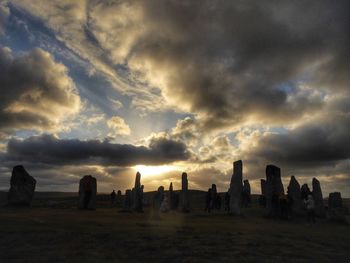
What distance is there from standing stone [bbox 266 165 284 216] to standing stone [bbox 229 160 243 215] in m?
2.33

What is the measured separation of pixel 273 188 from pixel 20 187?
69.0 feet

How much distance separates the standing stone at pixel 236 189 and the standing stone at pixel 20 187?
1697 cm

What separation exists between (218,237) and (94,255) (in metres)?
5.85

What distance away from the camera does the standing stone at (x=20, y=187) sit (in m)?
29.5

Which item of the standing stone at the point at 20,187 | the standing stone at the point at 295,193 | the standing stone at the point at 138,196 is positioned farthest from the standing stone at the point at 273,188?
the standing stone at the point at 20,187

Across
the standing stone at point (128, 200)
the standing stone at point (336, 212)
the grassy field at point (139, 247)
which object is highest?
the standing stone at point (128, 200)

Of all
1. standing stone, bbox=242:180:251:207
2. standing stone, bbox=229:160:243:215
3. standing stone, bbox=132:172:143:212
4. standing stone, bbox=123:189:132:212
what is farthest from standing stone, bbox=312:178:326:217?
standing stone, bbox=123:189:132:212

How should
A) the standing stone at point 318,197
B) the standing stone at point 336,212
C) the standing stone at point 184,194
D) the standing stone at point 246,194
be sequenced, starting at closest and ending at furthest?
the standing stone at point 336,212 < the standing stone at point 318,197 < the standing stone at point 184,194 < the standing stone at point 246,194

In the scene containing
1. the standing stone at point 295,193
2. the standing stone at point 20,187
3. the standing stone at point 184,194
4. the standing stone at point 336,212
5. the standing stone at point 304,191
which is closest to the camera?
the standing stone at point 336,212

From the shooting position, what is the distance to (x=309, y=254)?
12.0 metres

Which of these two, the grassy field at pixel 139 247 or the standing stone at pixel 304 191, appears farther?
the standing stone at pixel 304 191

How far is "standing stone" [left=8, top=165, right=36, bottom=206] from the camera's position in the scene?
96.7 feet

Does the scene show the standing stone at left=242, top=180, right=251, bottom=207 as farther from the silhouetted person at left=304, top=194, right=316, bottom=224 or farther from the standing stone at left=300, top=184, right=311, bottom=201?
the silhouetted person at left=304, top=194, right=316, bottom=224

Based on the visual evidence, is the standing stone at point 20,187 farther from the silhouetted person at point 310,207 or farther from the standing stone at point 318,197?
the standing stone at point 318,197
